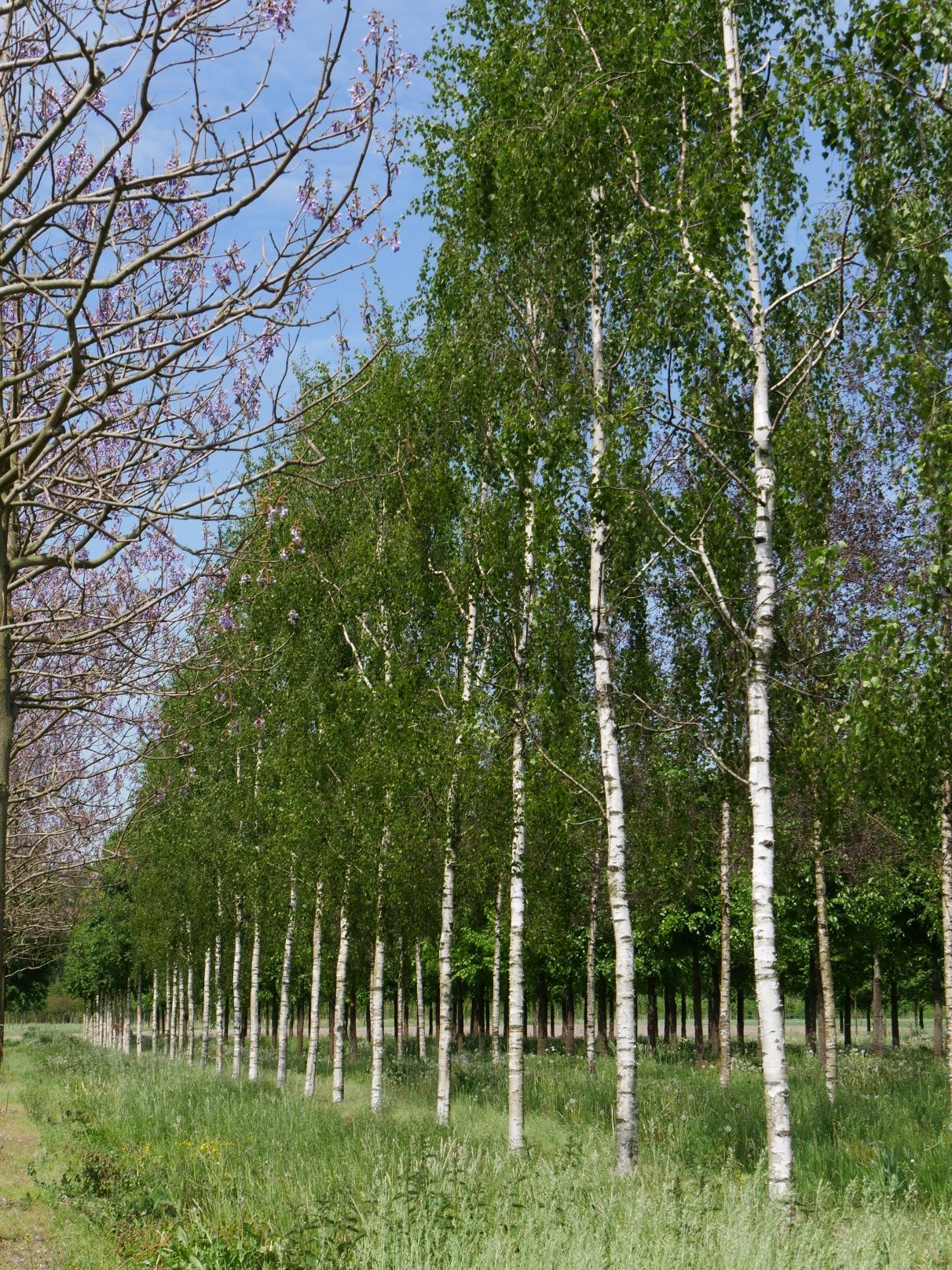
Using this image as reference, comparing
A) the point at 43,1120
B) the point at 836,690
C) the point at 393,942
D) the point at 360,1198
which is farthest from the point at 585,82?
the point at 43,1120

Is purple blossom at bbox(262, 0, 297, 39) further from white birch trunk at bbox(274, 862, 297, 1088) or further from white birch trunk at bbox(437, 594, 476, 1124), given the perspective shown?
white birch trunk at bbox(274, 862, 297, 1088)

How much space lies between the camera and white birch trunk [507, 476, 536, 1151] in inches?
536

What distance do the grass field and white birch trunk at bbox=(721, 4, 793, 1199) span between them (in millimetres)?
467

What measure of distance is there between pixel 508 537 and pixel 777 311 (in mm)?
4969

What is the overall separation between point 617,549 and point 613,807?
3.98 meters

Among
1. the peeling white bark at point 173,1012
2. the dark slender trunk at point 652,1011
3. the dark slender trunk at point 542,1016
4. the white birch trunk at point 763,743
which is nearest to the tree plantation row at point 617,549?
the white birch trunk at point 763,743

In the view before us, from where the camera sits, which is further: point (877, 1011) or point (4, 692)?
point (877, 1011)

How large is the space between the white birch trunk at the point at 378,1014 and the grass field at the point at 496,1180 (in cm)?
A: 47

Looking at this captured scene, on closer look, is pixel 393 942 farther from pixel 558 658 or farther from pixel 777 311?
pixel 777 311

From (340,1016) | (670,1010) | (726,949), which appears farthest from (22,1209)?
(670,1010)

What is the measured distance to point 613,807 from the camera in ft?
40.4


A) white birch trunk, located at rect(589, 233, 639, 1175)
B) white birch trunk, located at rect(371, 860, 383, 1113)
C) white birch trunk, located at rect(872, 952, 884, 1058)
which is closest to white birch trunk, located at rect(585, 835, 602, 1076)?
white birch trunk, located at rect(371, 860, 383, 1113)

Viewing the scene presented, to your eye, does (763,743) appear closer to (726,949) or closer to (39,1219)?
(39,1219)

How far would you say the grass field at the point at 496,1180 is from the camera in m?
6.48
